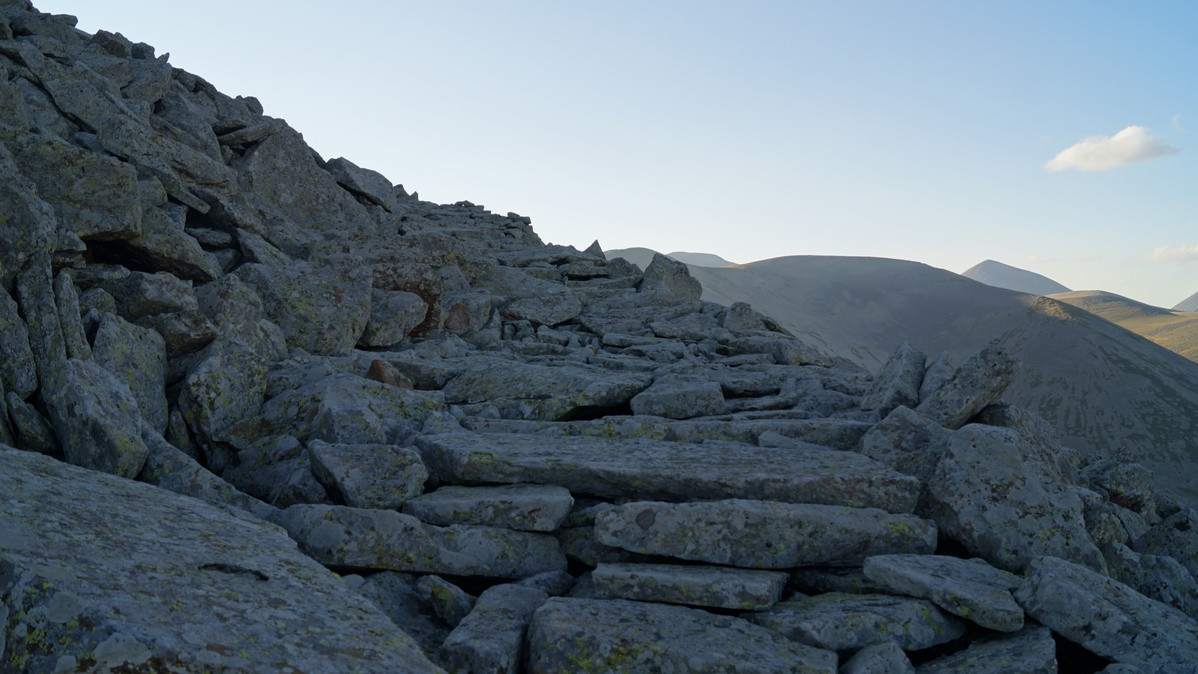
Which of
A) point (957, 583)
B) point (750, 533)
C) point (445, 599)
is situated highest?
point (750, 533)

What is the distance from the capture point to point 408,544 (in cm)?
757

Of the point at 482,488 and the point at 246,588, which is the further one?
the point at 482,488

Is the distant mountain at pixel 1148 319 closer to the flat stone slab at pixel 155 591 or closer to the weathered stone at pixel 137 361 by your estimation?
the weathered stone at pixel 137 361

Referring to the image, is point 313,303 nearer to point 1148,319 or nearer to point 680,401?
point 680,401

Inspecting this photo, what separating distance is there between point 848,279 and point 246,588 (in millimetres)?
102140

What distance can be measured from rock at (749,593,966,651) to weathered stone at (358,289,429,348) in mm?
10800

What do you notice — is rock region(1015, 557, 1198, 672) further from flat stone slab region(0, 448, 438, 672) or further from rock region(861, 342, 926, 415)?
flat stone slab region(0, 448, 438, 672)

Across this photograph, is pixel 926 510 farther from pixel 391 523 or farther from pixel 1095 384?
pixel 1095 384

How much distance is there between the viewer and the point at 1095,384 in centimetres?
5272

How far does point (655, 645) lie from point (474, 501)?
9.16ft

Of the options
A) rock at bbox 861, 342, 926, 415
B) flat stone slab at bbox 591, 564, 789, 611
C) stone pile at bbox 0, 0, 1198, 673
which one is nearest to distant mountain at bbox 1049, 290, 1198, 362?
rock at bbox 861, 342, 926, 415

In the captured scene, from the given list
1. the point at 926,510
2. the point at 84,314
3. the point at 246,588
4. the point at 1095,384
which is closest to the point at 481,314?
the point at 84,314

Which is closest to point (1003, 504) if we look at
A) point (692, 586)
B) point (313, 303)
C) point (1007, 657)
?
point (1007, 657)

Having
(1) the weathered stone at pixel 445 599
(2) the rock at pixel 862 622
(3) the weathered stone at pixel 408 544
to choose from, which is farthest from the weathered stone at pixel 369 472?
(2) the rock at pixel 862 622
